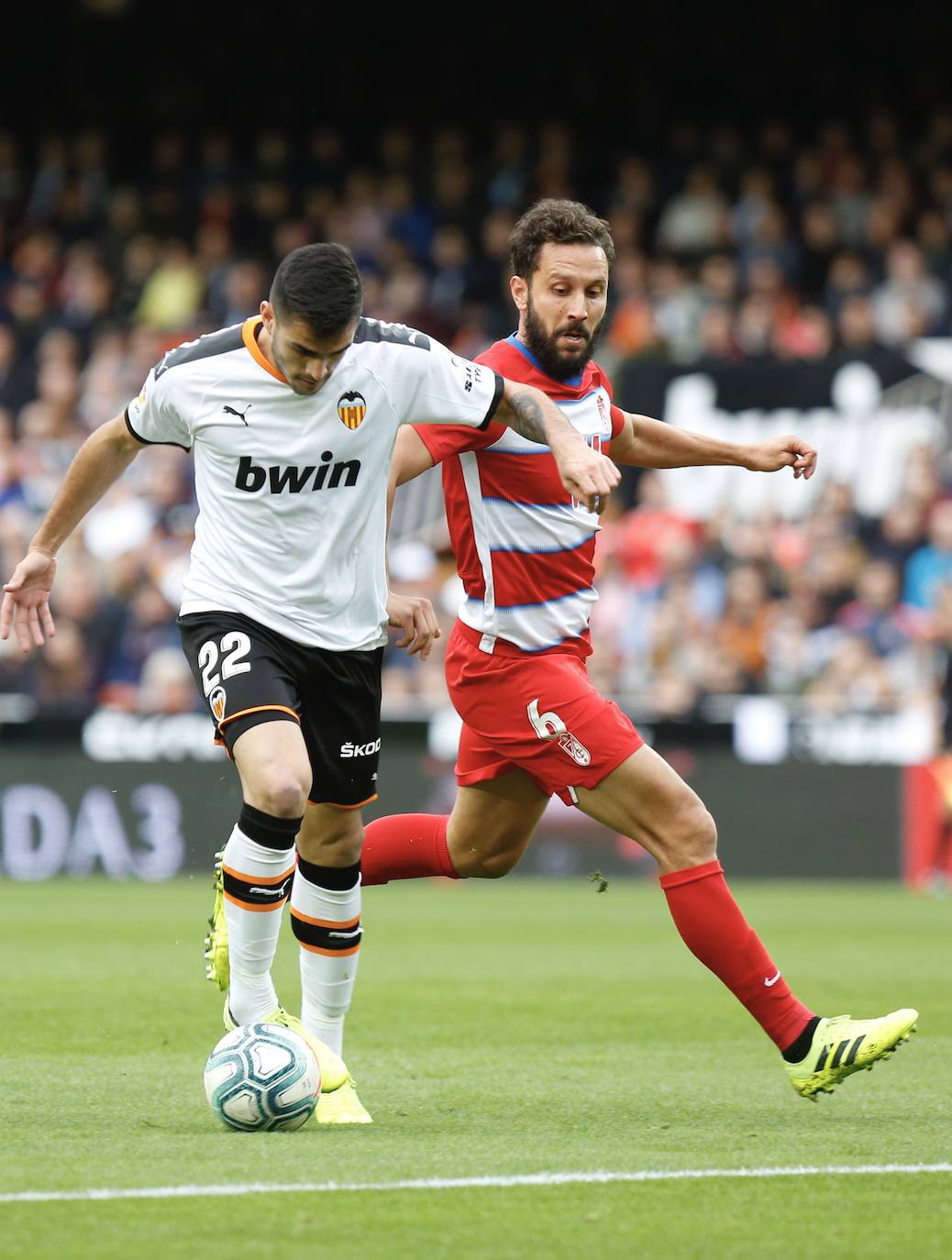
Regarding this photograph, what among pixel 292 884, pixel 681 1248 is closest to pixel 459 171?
pixel 292 884

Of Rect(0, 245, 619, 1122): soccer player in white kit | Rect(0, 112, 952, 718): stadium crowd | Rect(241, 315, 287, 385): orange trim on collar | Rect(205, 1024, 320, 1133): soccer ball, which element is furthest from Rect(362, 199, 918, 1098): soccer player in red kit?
Rect(0, 112, 952, 718): stadium crowd

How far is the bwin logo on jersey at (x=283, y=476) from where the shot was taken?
598 centimetres

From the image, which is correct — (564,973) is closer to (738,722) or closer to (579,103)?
(738,722)

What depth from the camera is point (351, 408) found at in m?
6.02

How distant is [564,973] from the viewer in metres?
10.3

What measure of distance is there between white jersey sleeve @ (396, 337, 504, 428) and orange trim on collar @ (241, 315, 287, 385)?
0.36m

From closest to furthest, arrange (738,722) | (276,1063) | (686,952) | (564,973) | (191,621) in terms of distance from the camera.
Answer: (276,1063) < (191,621) < (564,973) < (686,952) < (738,722)

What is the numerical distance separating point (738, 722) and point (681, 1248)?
38.0 feet

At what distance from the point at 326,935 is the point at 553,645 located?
44.6 inches

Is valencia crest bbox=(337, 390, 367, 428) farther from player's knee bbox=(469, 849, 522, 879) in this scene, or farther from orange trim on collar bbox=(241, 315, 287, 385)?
player's knee bbox=(469, 849, 522, 879)

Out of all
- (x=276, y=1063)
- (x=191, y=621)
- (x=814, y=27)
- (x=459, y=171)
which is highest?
(x=814, y=27)

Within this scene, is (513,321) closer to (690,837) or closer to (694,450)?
(694,450)

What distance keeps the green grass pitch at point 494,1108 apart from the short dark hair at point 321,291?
2.14 m

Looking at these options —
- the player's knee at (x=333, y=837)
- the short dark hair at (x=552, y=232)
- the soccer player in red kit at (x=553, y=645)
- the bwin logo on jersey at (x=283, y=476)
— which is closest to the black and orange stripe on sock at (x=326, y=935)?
the player's knee at (x=333, y=837)
